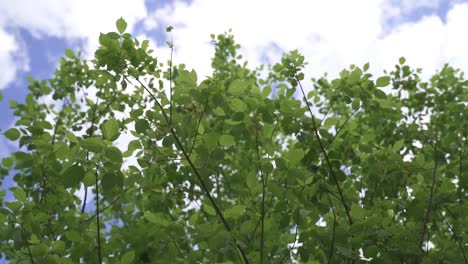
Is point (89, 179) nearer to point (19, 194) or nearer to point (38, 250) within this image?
point (38, 250)

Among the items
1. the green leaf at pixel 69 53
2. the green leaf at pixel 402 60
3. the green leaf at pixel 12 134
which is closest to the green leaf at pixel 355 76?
the green leaf at pixel 12 134

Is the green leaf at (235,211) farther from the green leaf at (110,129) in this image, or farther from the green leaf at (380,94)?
the green leaf at (380,94)

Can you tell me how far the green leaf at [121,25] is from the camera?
2500 mm

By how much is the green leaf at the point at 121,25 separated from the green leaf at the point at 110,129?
0.67 m

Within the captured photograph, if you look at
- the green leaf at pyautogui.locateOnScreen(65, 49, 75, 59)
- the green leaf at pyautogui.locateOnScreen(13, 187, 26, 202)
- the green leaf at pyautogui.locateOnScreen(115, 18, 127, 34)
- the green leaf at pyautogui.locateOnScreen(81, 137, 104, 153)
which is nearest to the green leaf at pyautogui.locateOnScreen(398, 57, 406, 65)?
the green leaf at pyautogui.locateOnScreen(115, 18, 127, 34)

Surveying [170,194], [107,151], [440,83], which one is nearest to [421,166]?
[170,194]

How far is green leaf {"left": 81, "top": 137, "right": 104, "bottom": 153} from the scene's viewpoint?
200cm

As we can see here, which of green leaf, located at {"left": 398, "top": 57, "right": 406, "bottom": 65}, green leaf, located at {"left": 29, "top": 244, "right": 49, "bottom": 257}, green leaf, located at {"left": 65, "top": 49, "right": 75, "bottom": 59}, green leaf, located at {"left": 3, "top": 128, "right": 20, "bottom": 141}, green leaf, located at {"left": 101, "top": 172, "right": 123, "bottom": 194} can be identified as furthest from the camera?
green leaf, located at {"left": 398, "top": 57, "right": 406, "bottom": 65}

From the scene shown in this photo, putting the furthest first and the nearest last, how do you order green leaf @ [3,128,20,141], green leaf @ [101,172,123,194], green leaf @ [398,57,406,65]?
green leaf @ [398,57,406,65], green leaf @ [3,128,20,141], green leaf @ [101,172,123,194]

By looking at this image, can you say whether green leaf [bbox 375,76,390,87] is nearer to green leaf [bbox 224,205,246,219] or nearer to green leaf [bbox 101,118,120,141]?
green leaf [bbox 224,205,246,219]

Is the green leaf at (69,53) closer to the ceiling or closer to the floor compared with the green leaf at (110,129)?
closer to the ceiling

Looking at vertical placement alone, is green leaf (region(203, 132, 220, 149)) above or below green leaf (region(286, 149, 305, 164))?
above

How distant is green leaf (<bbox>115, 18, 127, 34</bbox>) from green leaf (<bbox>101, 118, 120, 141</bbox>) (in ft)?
2.21

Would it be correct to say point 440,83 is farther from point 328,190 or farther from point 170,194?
point 170,194
